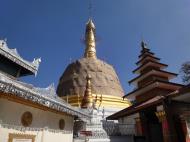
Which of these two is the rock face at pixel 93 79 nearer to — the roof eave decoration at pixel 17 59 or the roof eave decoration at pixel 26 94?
the roof eave decoration at pixel 17 59

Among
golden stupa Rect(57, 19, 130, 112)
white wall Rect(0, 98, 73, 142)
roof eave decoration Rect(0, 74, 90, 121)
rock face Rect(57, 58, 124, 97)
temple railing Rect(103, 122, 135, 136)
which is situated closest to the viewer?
roof eave decoration Rect(0, 74, 90, 121)

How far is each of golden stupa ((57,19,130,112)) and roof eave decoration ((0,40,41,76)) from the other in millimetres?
13076

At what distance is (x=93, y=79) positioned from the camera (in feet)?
94.1

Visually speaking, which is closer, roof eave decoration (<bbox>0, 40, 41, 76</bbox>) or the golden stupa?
roof eave decoration (<bbox>0, 40, 41, 76</bbox>)

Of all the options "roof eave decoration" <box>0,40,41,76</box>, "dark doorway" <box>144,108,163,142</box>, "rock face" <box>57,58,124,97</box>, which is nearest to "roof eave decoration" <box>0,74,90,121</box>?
"roof eave decoration" <box>0,40,41,76</box>

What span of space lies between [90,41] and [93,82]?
9.22 meters

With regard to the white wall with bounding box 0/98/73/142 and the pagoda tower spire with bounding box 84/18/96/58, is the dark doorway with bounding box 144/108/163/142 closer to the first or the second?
the white wall with bounding box 0/98/73/142

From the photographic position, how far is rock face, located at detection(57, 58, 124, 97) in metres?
27.4

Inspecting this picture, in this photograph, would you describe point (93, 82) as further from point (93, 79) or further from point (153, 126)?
point (153, 126)

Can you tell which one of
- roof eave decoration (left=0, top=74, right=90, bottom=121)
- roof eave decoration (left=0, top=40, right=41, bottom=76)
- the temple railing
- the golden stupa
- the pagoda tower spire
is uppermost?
the pagoda tower spire

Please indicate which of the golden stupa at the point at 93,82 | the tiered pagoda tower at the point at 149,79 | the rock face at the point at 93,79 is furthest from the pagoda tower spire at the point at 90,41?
the tiered pagoda tower at the point at 149,79

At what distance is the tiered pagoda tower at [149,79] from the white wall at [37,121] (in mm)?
7821

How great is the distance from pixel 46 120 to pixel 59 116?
0.91 m

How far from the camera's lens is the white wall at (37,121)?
624cm
